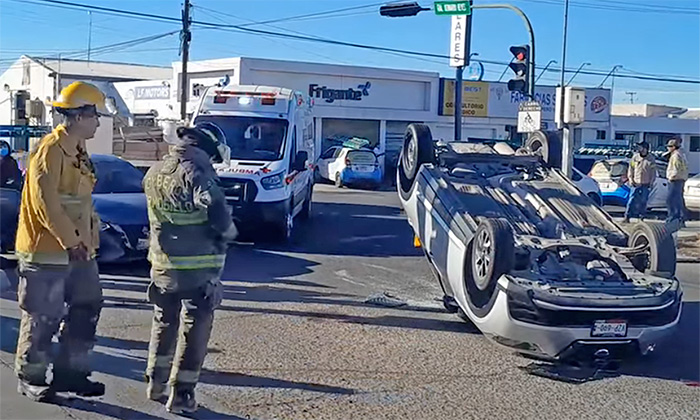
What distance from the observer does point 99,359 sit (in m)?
6.69

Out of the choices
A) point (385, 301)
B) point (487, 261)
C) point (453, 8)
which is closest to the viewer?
point (487, 261)

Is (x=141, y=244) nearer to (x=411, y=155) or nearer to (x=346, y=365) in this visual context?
(x=411, y=155)

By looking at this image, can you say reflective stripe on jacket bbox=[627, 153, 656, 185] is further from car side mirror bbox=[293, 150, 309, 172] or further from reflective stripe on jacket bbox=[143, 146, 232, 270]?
reflective stripe on jacket bbox=[143, 146, 232, 270]

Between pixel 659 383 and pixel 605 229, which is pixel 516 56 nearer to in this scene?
pixel 605 229

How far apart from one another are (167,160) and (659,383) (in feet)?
13.6

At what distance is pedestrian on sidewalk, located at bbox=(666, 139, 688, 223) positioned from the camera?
16062mm

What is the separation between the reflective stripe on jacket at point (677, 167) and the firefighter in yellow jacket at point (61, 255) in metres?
12.9

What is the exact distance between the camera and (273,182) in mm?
13625

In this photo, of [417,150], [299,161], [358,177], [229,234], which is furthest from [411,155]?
[358,177]

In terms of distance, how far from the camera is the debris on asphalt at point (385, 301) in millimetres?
9352

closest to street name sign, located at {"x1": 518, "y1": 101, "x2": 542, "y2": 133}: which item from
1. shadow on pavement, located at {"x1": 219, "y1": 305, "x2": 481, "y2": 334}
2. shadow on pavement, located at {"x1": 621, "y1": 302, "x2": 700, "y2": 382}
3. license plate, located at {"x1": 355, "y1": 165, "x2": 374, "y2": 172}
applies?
shadow on pavement, located at {"x1": 621, "y1": 302, "x2": 700, "y2": 382}

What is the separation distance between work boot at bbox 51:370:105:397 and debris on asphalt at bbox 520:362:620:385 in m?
3.40

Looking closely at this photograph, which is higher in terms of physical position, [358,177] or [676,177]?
[676,177]

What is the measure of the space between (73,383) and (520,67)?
12.7 m
